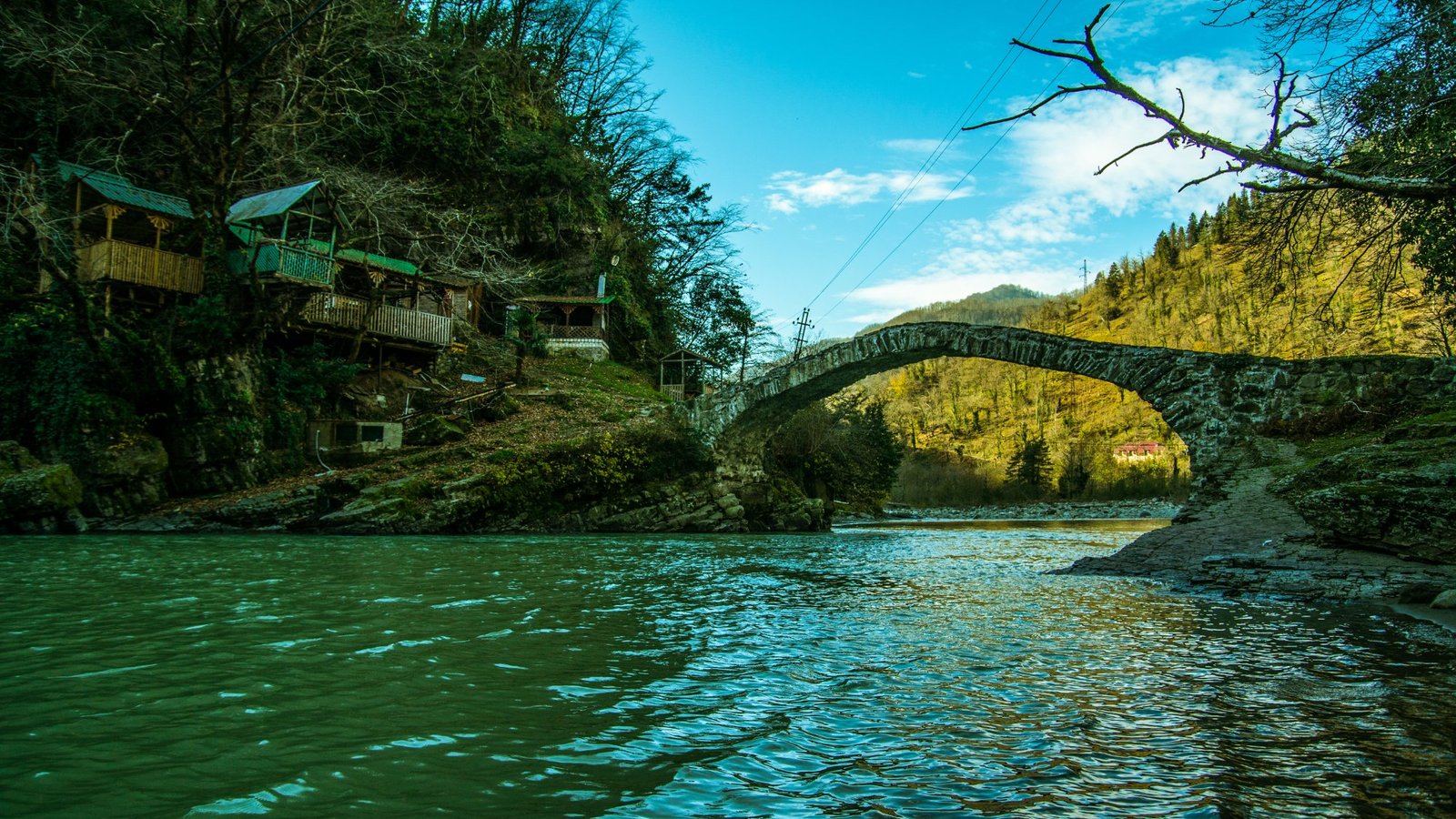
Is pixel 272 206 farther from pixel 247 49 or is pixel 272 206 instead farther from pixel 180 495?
pixel 180 495

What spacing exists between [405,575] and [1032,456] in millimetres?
50703

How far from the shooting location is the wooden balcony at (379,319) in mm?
21109

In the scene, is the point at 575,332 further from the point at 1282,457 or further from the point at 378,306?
the point at 1282,457

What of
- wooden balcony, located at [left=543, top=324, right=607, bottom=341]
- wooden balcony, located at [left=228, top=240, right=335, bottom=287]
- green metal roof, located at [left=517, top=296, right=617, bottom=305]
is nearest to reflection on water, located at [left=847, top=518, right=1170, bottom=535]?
wooden balcony, located at [left=543, top=324, right=607, bottom=341]

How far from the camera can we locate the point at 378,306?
22594mm

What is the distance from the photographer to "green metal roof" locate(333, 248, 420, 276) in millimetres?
21719

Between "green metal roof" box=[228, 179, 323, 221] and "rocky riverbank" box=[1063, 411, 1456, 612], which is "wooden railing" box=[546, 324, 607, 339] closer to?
"green metal roof" box=[228, 179, 323, 221]

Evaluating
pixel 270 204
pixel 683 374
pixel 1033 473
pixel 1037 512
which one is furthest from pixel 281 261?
pixel 1033 473

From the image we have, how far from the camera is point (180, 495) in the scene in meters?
16.7

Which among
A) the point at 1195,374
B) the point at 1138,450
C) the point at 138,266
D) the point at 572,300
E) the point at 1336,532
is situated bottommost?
the point at 1336,532

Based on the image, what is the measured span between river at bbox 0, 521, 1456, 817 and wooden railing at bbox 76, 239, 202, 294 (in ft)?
46.1

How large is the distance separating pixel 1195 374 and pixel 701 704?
13859 mm

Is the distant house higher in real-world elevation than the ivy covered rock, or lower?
higher

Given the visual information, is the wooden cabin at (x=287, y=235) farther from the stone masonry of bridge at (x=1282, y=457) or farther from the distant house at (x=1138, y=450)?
the distant house at (x=1138, y=450)
